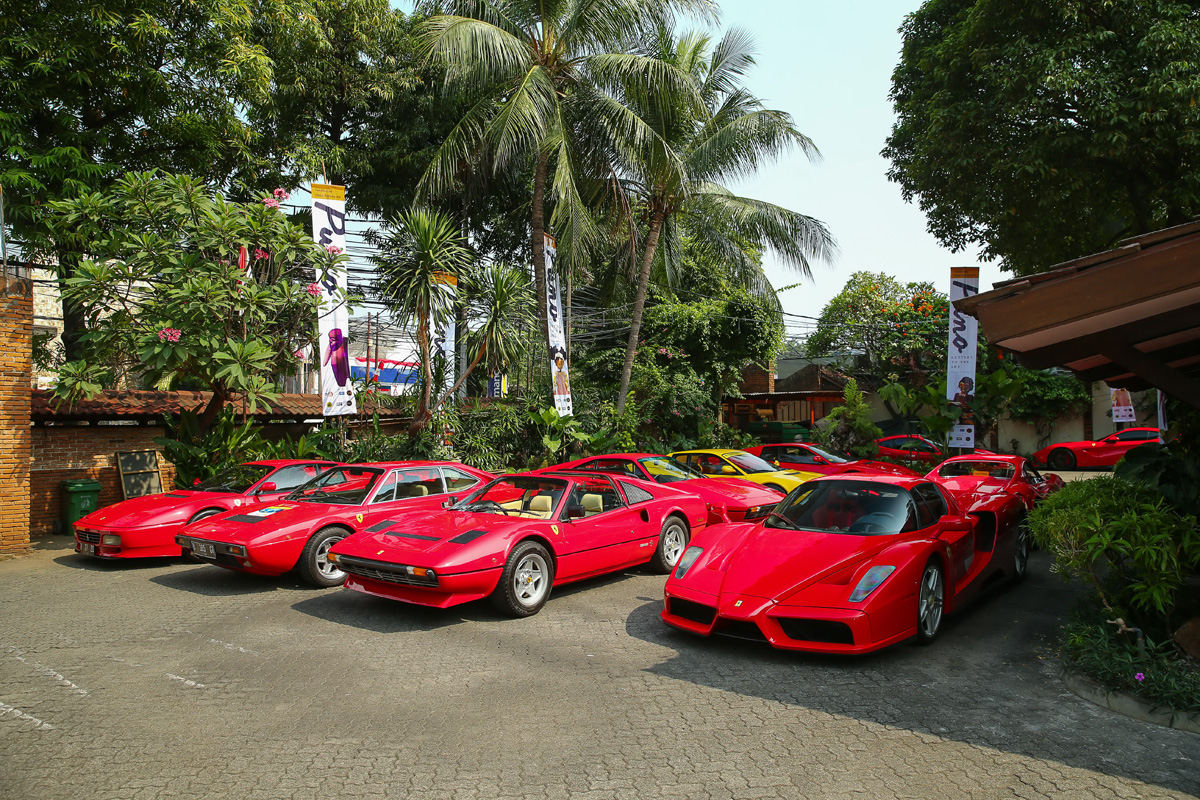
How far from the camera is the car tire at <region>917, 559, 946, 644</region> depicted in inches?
219

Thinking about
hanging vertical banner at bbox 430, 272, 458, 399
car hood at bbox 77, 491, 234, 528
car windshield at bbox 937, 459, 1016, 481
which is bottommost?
car hood at bbox 77, 491, 234, 528

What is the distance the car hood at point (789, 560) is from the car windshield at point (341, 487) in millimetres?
5005

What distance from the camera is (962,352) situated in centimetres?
1524

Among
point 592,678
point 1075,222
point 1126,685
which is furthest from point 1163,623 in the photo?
point 1075,222

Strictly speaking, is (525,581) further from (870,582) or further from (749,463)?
(749,463)

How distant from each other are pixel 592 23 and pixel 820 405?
2164cm

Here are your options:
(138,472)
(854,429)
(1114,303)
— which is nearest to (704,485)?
(1114,303)

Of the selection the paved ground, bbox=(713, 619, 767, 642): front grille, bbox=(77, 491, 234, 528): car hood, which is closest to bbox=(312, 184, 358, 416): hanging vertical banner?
bbox=(77, 491, 234, 528): car hood

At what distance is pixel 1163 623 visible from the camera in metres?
4.89

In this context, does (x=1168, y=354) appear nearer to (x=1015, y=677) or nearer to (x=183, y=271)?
(x=1015, y=677)

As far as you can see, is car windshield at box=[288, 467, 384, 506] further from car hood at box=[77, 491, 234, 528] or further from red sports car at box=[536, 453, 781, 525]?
red sports car at box=[536, 453, 781, 525]

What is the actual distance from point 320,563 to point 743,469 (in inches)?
332

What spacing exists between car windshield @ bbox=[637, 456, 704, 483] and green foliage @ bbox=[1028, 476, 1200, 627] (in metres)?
6.32

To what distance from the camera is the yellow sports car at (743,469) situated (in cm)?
1342
